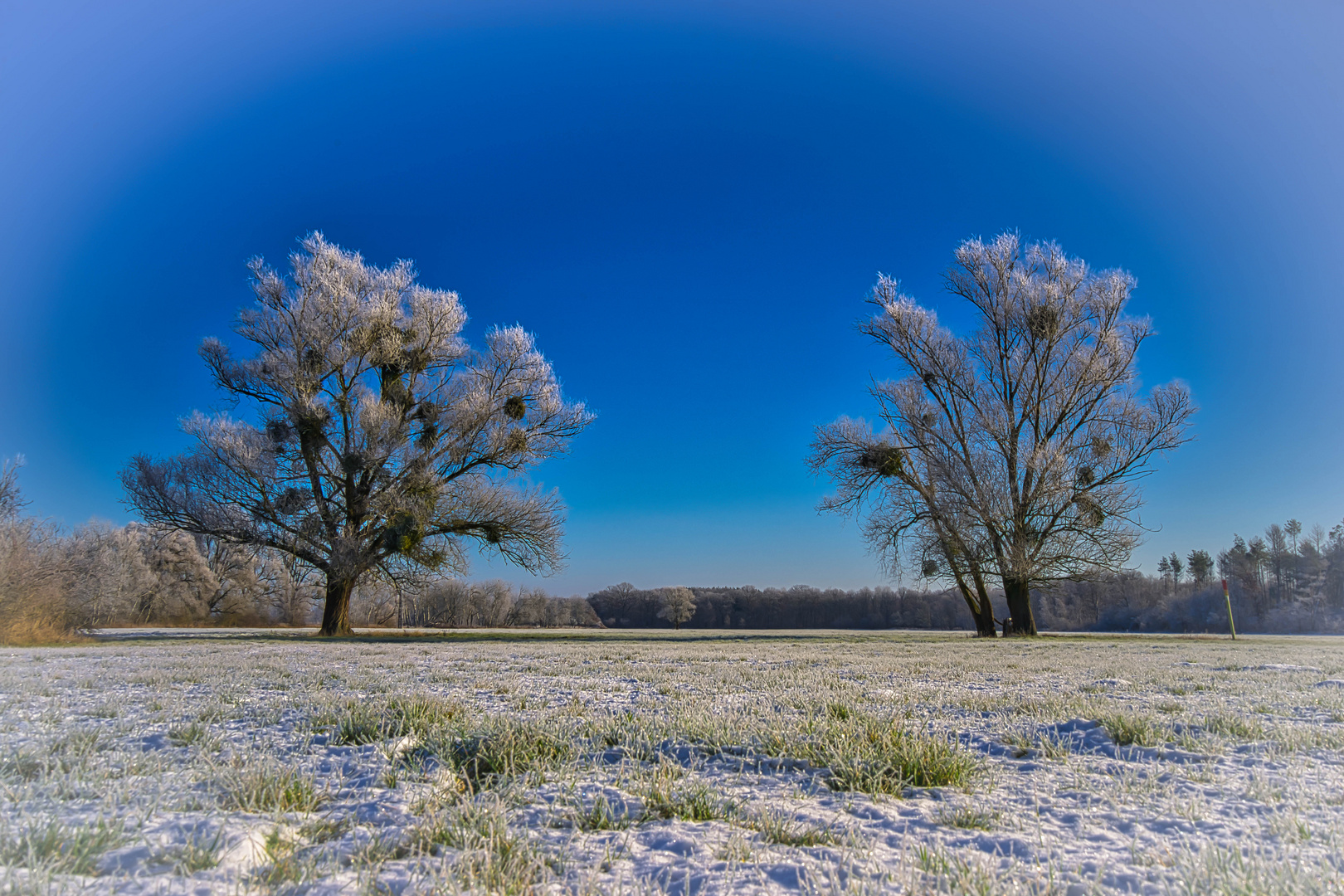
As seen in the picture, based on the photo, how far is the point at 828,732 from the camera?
9.50ft


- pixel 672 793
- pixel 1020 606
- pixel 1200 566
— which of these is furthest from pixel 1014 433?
pixel 1200 566

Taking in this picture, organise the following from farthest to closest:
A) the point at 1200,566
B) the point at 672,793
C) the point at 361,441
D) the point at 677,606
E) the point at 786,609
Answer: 1. the point at 786,609
2. the point at 677,606
3. the point at 1200,566
4. the point at 361,441
5. the point at 672,793

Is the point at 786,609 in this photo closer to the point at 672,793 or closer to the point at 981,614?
the point at 981,614

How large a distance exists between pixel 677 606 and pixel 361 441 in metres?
70.5

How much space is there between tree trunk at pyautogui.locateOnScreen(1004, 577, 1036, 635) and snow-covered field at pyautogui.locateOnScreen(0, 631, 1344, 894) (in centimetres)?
1707

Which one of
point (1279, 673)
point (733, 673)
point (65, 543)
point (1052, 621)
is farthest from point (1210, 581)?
point (65, 543)

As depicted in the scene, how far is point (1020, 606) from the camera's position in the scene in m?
20.0

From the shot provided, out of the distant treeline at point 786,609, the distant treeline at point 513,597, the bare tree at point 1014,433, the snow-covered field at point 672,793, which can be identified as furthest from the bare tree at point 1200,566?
the snow-covered field at point 672,793

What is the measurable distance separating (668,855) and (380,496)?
753 inches

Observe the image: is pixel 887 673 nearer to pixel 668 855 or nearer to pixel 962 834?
pixel 962 834

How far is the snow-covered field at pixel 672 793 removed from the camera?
1.48 meters

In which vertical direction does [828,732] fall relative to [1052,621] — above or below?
above

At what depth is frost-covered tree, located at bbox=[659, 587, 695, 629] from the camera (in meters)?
84.7

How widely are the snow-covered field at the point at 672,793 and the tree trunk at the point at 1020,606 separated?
56.0ft
